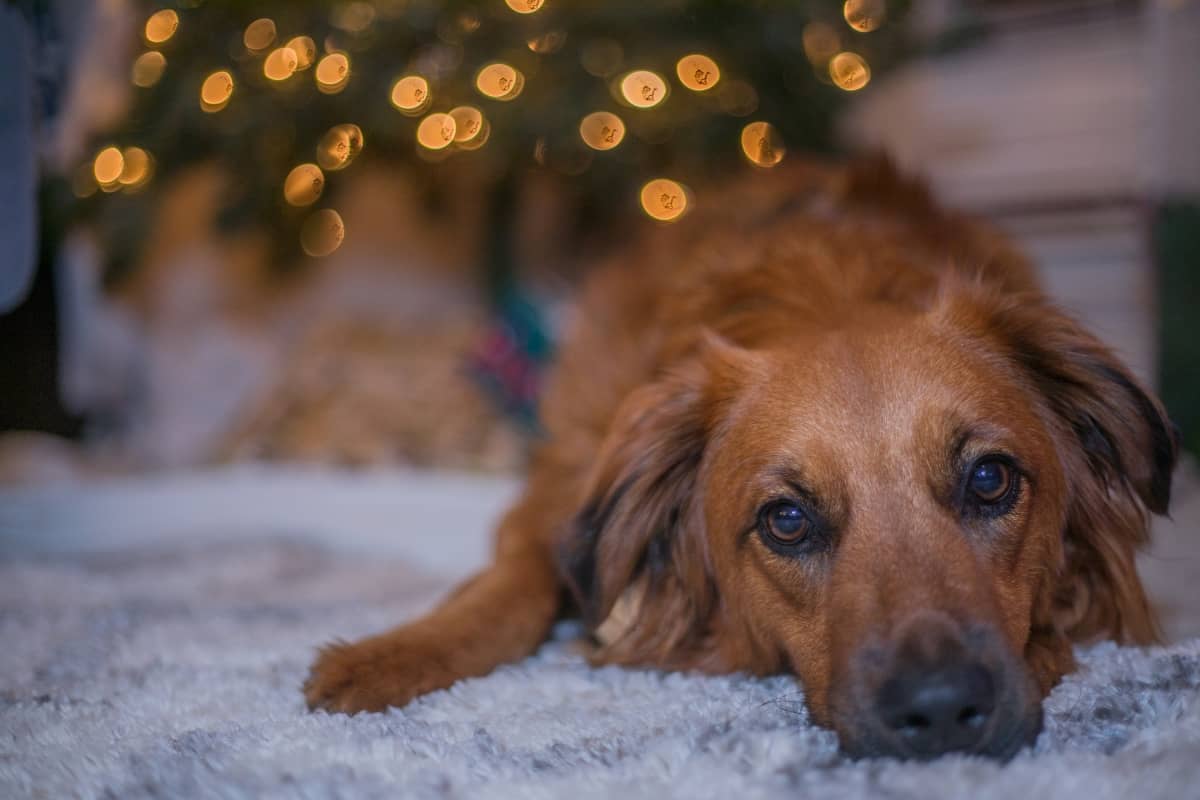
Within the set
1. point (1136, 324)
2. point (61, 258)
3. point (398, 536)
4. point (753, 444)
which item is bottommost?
point (398, 536)

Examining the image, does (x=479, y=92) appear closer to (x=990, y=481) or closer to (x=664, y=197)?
(x=664, y=197)

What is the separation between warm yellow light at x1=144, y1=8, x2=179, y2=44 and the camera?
3000 mm

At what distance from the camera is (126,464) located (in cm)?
399

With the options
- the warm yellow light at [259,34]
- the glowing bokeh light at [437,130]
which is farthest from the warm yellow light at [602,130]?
the warm yellow light at [259,34]

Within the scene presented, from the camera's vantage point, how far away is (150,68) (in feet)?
11.1

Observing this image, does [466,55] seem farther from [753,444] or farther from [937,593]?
[937,593]

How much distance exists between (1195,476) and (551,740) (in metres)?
2.45

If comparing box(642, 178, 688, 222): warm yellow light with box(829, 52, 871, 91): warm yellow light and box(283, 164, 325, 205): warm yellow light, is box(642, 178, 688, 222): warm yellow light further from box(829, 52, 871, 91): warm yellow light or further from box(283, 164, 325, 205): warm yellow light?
box(283, 164, 325, 205): warm yellow light

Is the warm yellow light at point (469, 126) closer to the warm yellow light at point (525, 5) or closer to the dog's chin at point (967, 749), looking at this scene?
the warm yellow light at point (525, 5)

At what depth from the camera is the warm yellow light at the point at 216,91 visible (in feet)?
10.6

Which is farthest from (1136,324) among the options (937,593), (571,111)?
(937,593)

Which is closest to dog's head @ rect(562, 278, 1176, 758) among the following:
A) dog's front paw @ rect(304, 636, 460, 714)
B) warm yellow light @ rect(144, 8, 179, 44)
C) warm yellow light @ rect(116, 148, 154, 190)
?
dog's front paw @ rect(304, 636, 460, 714)

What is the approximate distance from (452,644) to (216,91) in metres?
2.47

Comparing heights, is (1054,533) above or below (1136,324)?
below
